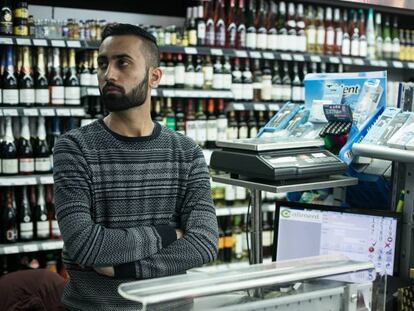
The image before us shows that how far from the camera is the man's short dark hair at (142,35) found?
1969 millimetres

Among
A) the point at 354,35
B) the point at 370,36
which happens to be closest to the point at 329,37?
the point at 354,35

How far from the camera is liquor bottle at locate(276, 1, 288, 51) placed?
16.4 ft

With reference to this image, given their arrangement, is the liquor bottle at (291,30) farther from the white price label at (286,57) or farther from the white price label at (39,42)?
the white price label at (39,42)

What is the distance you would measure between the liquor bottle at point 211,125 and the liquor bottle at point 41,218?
4.49 feet

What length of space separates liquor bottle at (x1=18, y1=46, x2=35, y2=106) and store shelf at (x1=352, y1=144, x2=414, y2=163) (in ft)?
9.21

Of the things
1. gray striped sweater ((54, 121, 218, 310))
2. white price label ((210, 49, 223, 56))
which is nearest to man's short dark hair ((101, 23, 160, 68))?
gray striped sweater ((54, 121, 218, 310))

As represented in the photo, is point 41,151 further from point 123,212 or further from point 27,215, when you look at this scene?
point 123,212

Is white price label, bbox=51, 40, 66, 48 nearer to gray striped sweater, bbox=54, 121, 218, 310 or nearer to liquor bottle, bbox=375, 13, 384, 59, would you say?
gray striped sweater, bbox=54, 121, 218, 310

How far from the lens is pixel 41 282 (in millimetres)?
3287

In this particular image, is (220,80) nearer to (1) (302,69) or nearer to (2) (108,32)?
(1) (302,69)

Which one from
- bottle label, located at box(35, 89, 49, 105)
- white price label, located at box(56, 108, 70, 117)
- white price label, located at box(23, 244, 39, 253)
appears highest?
bottle label, located at box(35, 89, 49, 105)

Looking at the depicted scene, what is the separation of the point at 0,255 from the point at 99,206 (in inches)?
109

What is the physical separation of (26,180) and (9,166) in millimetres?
165

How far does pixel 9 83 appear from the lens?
4.17 m
